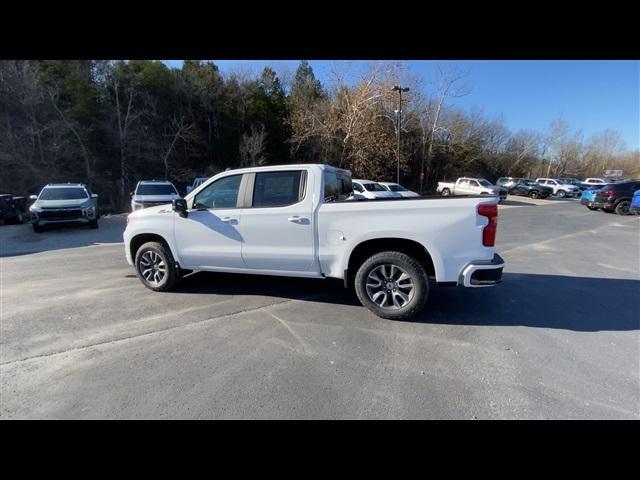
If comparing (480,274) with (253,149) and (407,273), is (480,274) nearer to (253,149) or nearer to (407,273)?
(407,273)

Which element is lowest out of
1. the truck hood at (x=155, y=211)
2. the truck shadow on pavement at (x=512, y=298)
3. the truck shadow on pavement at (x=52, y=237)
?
the truck shadow on pavement at (x=52, y=237)

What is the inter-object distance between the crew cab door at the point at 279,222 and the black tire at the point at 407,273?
2.42 feet

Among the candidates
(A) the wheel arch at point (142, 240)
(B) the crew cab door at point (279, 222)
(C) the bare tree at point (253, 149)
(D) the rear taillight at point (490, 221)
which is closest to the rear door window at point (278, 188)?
(B) the crew cab door at point (279, 222)

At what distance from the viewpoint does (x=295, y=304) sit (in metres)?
4.34

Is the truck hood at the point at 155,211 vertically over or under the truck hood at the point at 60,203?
over

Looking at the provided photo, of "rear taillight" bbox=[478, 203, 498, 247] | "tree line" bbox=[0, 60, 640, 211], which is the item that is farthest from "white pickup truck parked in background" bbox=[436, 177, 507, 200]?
"rear taillight" bbox=[478, 203, 498, 247]

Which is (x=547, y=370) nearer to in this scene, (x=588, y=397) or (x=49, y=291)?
(x=588, y=397)

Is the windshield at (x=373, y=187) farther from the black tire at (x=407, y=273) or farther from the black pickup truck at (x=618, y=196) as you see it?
the black tire at (x=407, y=273)

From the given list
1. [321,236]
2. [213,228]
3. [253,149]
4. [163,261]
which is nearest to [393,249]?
[321,236]

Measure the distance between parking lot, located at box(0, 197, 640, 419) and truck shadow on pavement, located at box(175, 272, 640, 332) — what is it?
0.03m

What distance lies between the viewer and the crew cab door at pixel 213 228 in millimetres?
4359

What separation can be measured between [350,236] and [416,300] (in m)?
1.12

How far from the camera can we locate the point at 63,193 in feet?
38.3
